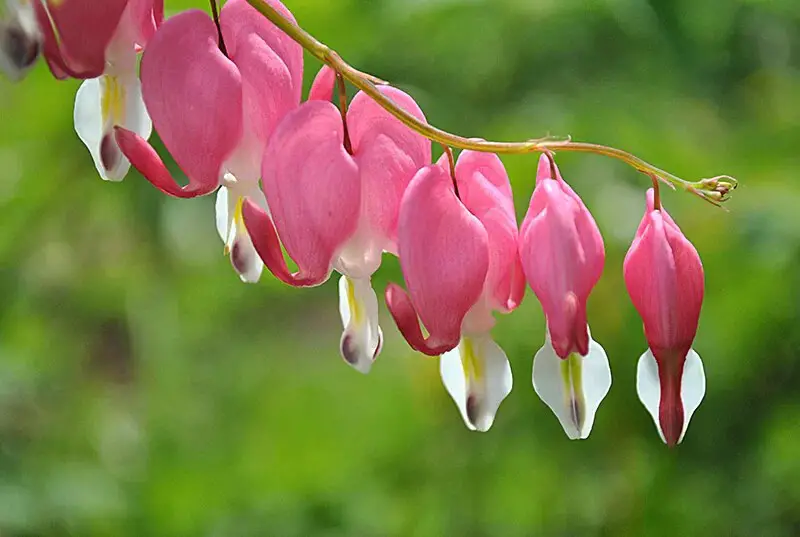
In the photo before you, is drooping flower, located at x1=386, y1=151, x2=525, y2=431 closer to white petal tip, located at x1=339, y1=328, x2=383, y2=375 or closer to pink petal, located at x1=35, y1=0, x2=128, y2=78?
white petal tip, located at x1=339, y1=328, x2=383, y2=375

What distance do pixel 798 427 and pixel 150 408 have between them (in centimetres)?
84

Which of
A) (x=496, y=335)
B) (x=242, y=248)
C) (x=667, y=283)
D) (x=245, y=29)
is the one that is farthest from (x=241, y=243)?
(x=496, y=335)

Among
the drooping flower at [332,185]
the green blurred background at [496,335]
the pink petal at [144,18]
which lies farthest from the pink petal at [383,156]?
the green blurred background at [496,335]

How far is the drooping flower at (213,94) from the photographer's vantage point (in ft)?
1.64

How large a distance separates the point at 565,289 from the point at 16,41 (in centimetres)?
26

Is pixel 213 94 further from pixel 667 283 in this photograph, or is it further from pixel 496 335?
pixel 496 335

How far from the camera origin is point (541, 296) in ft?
1.65

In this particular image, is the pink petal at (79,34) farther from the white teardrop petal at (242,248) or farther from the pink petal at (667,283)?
the pink petal at (667,283)

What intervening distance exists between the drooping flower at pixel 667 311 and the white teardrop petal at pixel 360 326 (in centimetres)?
13

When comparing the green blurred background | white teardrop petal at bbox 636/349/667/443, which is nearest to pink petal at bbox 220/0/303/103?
white teardrop petal at bbox 636/349/667/443

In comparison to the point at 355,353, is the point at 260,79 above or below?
above

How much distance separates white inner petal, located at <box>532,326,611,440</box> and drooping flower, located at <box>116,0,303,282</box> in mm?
172

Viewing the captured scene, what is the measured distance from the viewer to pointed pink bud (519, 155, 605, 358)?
496 mm

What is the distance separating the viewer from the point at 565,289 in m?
0.50
